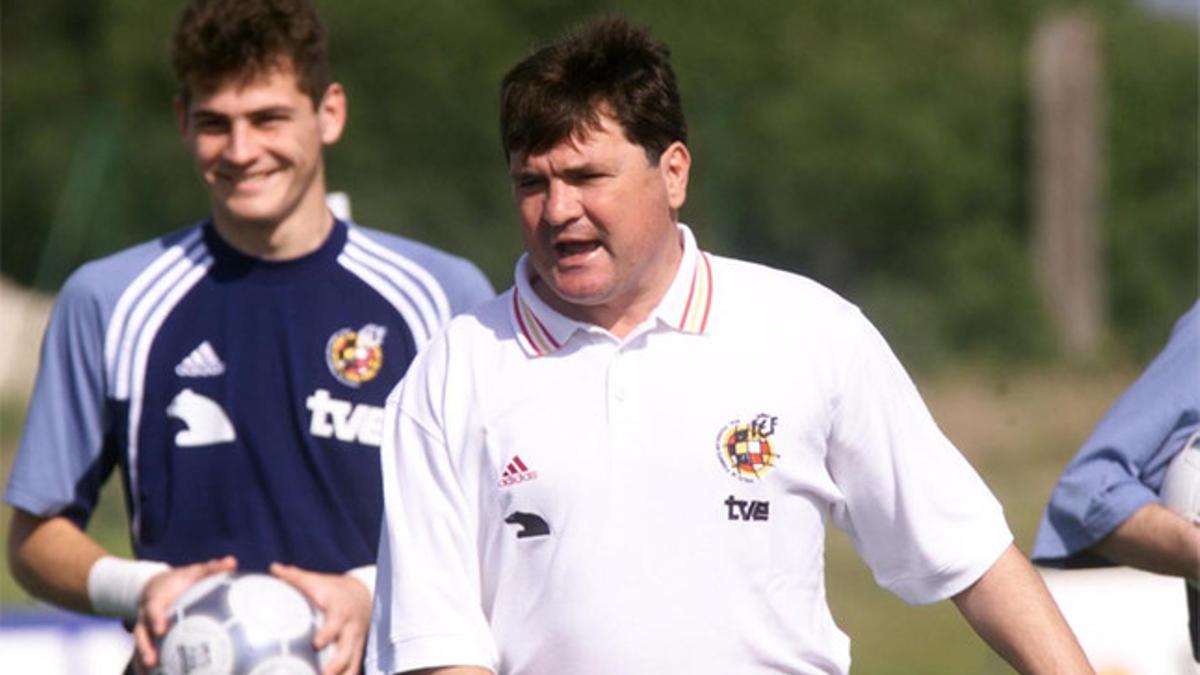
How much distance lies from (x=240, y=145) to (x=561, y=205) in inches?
52.1

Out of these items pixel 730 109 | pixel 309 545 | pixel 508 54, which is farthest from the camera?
pixel 508 54

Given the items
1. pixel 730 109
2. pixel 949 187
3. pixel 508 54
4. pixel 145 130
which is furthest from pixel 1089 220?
pixel 145 130

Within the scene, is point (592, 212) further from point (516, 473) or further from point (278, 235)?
point (278, 235)

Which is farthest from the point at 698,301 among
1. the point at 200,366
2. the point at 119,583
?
the point at 119,583

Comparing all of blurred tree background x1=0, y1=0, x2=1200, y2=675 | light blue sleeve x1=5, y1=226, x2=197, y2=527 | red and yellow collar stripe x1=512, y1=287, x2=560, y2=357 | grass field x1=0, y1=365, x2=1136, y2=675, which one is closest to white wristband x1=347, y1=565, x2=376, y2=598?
light blue sleeve x1=5, y1=226, x2=197, y2=527

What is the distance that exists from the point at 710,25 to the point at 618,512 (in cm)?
1496

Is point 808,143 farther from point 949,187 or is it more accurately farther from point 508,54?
point 508,54

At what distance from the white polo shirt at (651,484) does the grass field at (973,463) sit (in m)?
5.67

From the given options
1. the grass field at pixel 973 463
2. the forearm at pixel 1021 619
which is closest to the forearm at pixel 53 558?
the forearm at pixel 1021 619

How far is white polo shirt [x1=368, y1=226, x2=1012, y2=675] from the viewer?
4398mm

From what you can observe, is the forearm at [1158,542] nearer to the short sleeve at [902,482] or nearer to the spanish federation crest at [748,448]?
the short sleeve at [902,482]

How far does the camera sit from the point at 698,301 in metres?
4.57

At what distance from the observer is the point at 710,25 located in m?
19.1

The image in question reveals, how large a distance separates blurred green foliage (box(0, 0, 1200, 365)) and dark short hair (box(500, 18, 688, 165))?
863 cm
